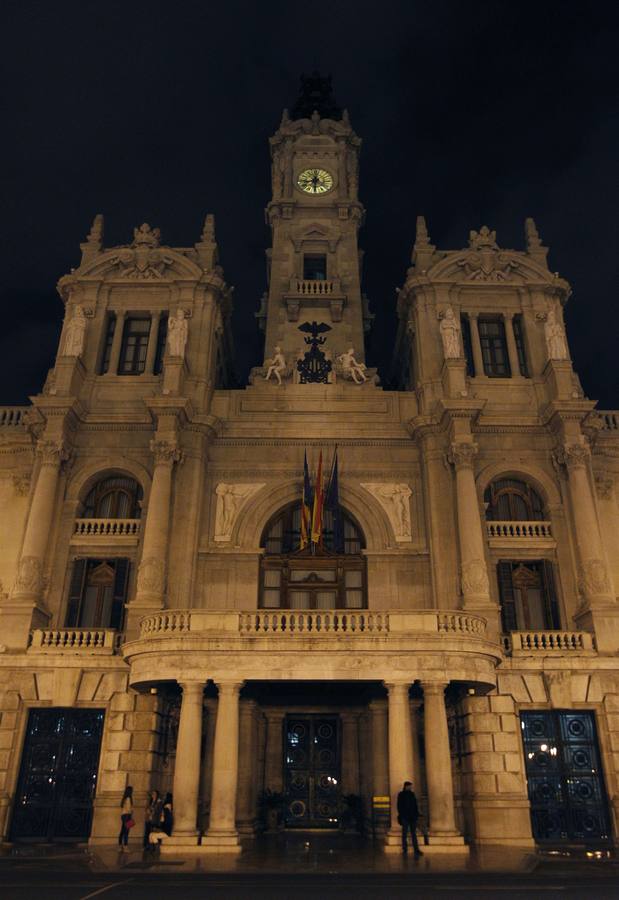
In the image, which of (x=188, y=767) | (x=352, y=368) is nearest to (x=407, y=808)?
(x=188, y=767)

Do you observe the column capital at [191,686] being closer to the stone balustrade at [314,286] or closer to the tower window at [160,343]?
the tower window at [160,343]

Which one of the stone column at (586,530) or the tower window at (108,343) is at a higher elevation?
the tower window at (108,343)

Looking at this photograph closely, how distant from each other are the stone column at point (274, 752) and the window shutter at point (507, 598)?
33.0ft

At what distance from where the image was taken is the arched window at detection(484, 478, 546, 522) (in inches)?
1244

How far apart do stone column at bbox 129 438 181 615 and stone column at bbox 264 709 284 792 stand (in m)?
6.69

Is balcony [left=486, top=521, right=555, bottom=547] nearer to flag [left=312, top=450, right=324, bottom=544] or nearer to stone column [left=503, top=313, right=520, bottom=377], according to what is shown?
flag [left=312, top=450, right=324, bottom=544]

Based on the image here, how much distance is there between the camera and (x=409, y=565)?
30.2 metres

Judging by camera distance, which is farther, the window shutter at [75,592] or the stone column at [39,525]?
the window shutter at [75,592]

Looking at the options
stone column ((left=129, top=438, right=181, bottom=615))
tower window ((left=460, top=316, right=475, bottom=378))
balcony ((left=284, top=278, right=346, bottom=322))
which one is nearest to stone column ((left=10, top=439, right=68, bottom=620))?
stone column ((left=129, top=438, right=181, bottom=615))

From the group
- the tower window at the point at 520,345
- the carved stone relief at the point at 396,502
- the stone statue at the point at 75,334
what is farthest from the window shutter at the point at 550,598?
the stone statue at the point at 75,334

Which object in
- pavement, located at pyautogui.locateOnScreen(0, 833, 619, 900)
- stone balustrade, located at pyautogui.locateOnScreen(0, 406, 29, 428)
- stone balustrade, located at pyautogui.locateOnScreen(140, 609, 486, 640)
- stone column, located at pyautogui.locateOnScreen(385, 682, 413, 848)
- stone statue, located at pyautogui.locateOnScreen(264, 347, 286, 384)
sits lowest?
pavement, located at pyautogui.locateOnScreen(0, 833, 619, 900)

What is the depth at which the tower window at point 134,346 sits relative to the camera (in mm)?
35094

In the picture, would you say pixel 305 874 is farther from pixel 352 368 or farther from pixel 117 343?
pixel 117 343

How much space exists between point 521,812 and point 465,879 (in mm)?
9527
